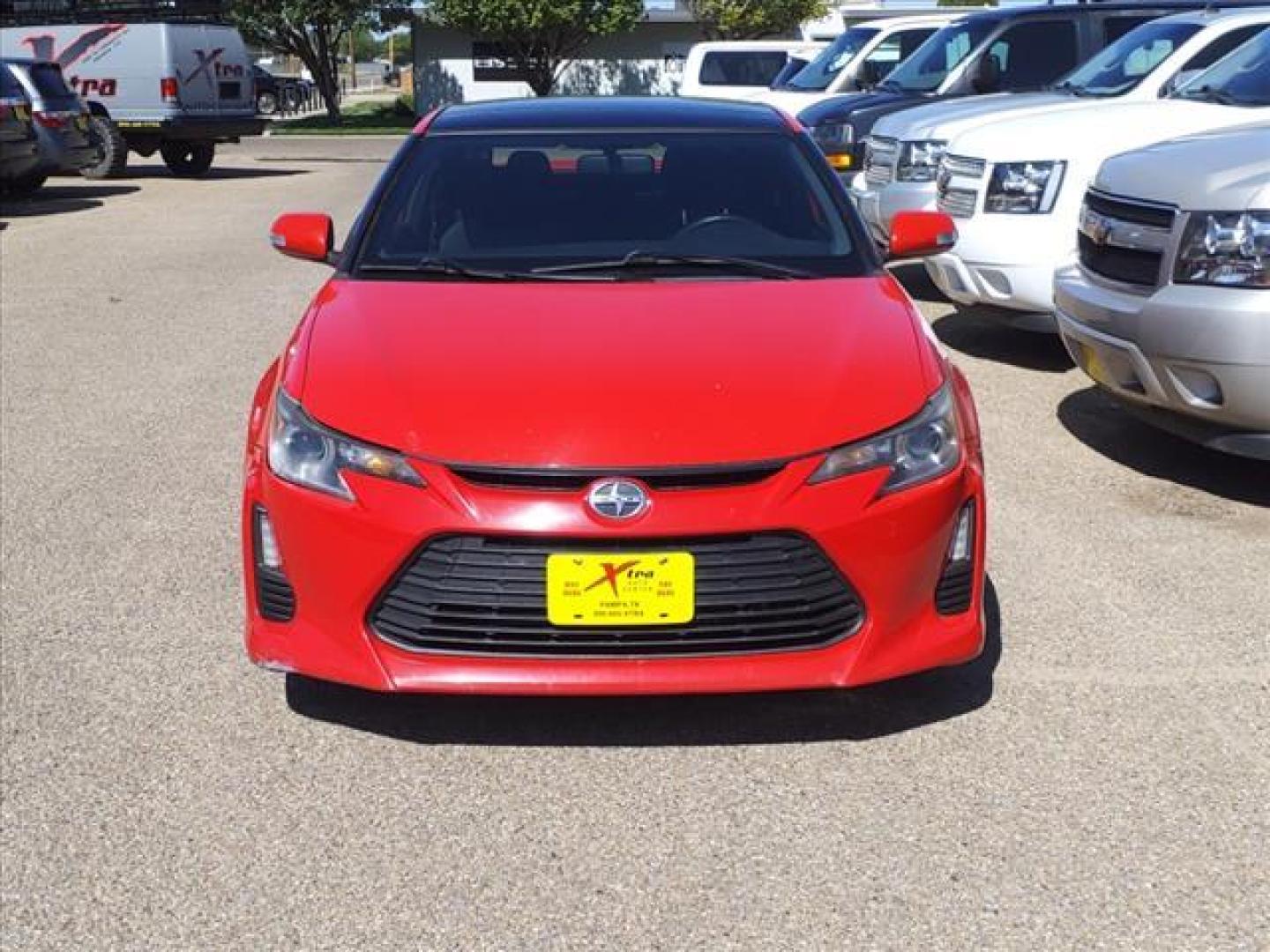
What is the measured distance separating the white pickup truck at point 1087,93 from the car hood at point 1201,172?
2537mm

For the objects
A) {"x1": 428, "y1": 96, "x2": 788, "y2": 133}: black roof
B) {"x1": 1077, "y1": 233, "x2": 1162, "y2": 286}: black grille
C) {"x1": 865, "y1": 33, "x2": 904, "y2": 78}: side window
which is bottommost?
{"x1": 865, "y1": 33, "x2": 904, "y2": 78}: side window

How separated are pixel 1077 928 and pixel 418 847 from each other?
4.49 ft

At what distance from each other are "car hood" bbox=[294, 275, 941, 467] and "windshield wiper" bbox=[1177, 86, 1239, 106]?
4471 mm

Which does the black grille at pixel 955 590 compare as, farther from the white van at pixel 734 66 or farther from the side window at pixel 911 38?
the white van at pixel 734 66

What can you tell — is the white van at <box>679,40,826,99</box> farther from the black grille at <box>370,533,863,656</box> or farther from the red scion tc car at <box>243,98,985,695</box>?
A: the black grille at <box>370,533,863,656</box>

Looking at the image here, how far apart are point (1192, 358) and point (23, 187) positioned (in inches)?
680

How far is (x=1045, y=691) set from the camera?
4078mm

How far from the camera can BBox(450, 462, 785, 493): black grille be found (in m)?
3.40

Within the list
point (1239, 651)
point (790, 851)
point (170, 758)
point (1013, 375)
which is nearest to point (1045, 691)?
point (1239, 651)

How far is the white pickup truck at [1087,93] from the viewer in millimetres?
9109

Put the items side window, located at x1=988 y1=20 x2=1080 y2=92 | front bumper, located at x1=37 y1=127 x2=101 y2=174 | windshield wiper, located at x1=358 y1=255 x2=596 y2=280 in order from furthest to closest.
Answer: front bumper, located at x1=37 y1=127 x2=101 y2=174 → side window, located at x1=988 y1=20 x2=1080 y2=92 → windshield wiper, located at x1=358 y1=255 x2=596 y2=280

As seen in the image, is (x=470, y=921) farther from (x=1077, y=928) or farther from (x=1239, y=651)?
(x=1239, y=651)

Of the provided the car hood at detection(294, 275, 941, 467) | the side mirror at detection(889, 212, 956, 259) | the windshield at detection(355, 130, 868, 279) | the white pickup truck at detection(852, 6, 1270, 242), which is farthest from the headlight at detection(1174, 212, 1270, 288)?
the white pickup truck at detection(852, 6, 1270, 242)

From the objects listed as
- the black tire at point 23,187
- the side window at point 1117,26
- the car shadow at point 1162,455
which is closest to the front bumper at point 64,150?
the black tire at point 23,187
